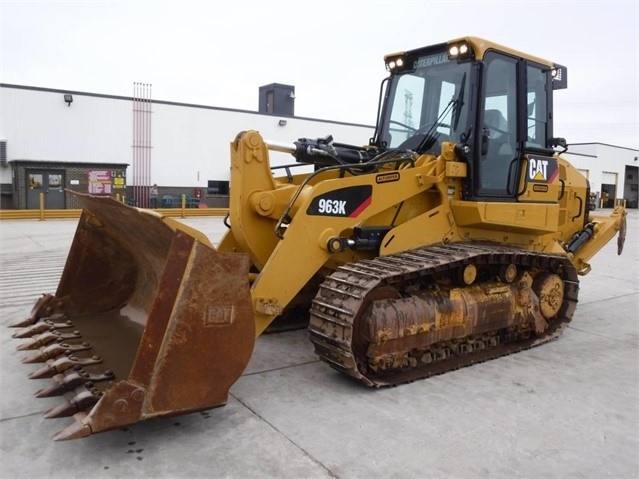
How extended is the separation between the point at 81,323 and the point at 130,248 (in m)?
0.75

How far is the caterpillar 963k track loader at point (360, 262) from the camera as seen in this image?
3.40 meters

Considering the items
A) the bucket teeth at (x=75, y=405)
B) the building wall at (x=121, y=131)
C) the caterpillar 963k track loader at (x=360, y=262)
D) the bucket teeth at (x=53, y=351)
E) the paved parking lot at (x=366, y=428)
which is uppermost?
the building wall at (x=121, y=131)

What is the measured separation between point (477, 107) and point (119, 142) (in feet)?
72.2

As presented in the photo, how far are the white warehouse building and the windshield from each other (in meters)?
15.2

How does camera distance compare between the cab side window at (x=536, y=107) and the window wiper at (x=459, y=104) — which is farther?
the cab side window at (x=536, y=107)

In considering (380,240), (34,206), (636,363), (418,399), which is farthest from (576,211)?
(34,206)

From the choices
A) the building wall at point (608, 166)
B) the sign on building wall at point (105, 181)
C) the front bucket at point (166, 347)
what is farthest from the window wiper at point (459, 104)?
Answer: the building wall at point (608, 166)

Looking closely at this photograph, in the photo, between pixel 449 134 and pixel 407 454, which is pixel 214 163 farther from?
pixel 407 454

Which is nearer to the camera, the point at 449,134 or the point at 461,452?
the point at 461,452

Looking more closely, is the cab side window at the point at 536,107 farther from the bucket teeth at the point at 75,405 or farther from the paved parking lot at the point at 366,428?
the bucket teeth at the point at 75,405

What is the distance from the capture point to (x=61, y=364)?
372 centimetres

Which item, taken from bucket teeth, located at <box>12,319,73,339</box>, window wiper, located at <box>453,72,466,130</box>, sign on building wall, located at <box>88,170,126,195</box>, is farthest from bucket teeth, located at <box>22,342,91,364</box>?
sign on building wall, located at <box>88,170,126,195</box>

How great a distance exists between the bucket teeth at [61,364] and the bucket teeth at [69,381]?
0.21ft

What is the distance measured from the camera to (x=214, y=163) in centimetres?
2717
